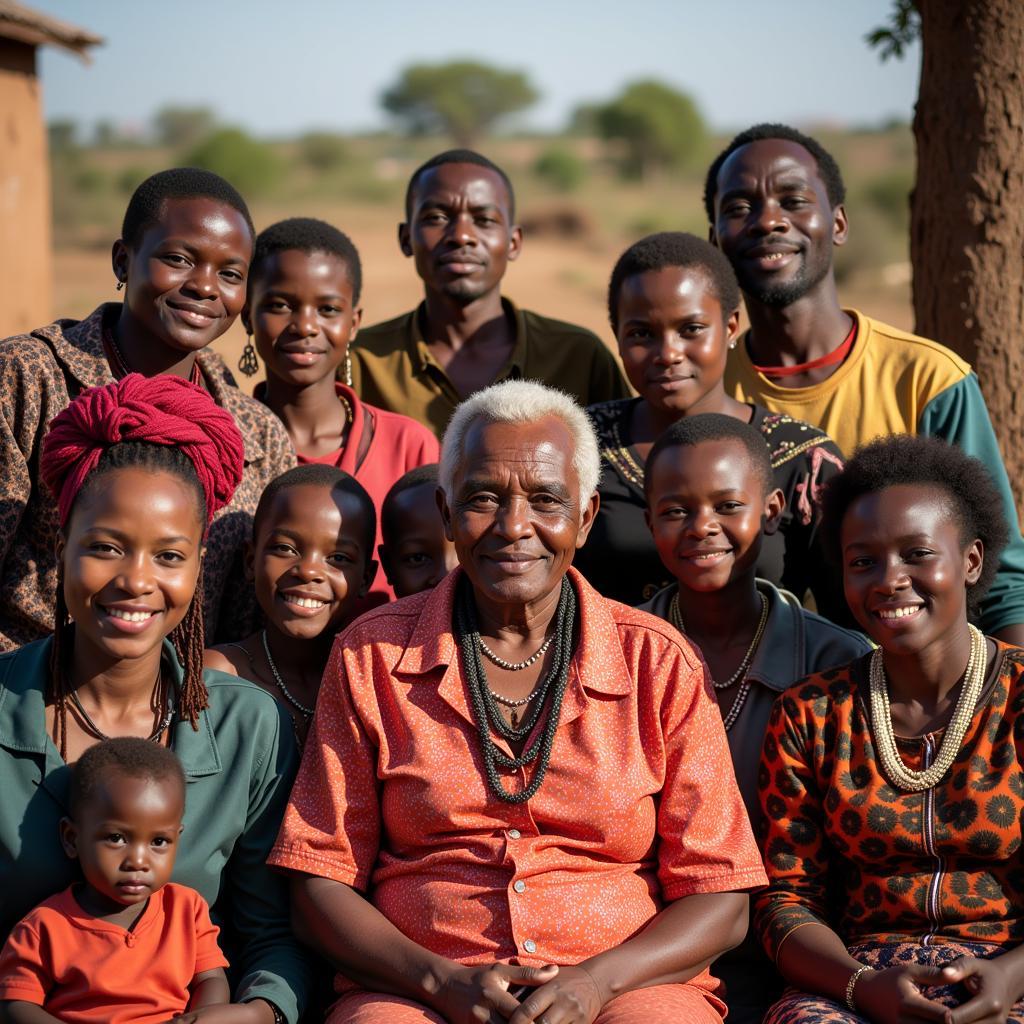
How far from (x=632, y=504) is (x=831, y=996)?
1743 mm

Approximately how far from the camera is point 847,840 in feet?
11.9

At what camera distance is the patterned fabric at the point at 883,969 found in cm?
331

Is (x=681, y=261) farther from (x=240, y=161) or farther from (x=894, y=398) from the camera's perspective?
(x=240, y=161)

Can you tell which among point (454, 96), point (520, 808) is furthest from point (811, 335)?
point (454, 96)

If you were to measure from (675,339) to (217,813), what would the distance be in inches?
85.6

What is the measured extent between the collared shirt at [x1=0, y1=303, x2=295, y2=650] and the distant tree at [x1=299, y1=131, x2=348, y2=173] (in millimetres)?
53143

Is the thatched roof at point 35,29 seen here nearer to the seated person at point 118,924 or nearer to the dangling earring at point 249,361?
the dangling earring at point 249,361

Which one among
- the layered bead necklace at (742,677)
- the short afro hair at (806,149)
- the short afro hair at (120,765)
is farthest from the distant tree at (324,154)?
the short afro hair at (120,765)

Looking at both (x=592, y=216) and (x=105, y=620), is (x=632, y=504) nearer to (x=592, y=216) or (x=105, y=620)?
(x=105, y=620)

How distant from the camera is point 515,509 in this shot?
140 inches

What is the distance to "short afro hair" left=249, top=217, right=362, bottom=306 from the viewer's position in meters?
5.11

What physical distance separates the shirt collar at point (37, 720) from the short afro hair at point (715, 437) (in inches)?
60.2

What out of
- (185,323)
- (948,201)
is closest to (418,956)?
(185,323)

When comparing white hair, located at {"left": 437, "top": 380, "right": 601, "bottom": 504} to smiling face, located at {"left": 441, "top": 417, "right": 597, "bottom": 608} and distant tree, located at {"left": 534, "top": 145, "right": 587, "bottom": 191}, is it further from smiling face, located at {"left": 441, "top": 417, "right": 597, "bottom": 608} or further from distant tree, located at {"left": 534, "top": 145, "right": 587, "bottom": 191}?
distant tree, located at {"left": 534, "top": 145, "right": 587, "bottom": 191}
